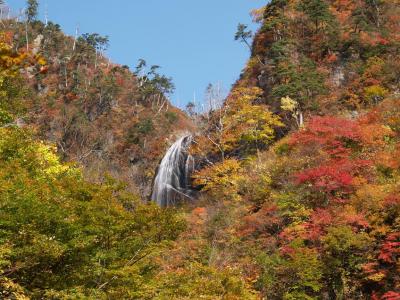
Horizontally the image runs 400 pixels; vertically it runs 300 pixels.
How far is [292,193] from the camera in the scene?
1970cm

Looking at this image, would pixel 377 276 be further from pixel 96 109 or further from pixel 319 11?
pixel 96 109

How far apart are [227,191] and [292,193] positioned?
7353 mm

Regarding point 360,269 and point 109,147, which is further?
point 109,147

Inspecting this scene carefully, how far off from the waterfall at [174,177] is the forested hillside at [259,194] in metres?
1.13

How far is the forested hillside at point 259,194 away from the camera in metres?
10.7

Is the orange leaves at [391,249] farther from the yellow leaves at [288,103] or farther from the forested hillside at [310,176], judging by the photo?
the yellow leaves at [288,103]

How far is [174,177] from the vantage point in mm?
37781

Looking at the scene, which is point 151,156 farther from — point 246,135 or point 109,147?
point 246,135

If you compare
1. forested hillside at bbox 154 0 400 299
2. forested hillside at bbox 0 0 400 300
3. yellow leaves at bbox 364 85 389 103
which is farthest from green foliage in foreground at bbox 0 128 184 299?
yellow leaves at bbox 364 85 389 103

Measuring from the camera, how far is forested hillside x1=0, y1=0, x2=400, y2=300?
35.2ft

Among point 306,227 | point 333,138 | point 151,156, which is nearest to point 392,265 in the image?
point 306,227

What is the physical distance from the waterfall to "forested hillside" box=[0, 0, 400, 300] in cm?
113

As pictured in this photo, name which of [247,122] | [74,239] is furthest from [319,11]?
[74,239]

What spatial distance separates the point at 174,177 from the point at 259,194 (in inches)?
593
